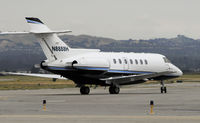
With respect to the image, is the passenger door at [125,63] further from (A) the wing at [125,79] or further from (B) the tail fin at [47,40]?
(B) the tail fin at [47,40]

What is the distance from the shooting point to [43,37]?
4559 centimetres

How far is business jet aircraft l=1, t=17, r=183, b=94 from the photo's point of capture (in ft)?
149

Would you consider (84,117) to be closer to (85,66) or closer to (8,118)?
(8,118)

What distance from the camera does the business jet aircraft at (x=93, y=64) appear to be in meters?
45.4

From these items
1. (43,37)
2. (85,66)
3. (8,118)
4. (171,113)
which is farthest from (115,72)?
(8,118)

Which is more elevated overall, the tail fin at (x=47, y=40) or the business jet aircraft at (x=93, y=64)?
the tail fin at (x=47, y=40)

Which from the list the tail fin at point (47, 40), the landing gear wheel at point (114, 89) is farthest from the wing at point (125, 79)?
the tail fin at point (47, 40)

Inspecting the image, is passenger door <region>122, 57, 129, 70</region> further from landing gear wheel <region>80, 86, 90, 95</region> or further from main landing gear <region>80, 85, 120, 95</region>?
landing gear wheel <region>80, 86, 90, 95</region>

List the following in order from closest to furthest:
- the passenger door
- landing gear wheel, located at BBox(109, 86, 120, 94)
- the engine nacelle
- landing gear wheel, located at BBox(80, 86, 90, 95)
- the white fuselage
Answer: the engine nacelle
the white fuselage
landing gear wheel, located at BBox(80, 86, 90, 95)
landing gear wheel, located at BBox(109, 86, 120, 94)
the passenger door

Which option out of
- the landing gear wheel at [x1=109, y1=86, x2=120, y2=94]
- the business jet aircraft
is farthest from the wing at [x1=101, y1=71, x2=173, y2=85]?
the landing gear wheel at [x1=109, y1=86, x2=120, y2=94]

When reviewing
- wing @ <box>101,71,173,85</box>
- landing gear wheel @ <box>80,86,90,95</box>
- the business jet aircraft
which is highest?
the business jet aircraft

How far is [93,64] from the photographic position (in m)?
46.6

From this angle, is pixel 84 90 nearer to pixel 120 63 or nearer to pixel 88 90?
pixel 88 90

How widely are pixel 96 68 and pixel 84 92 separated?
3.01 m
